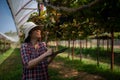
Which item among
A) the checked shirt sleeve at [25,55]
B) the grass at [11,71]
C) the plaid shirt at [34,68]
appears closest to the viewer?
the checked shirt sleeve at [25,55]

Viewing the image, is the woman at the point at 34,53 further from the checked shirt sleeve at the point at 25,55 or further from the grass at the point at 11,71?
the grass at the point at 11,71

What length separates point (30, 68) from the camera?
2910mm

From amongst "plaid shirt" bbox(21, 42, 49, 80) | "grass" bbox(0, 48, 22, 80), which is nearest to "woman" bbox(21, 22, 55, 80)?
"plaid shirt" bbox(21, 42, 49, 80)

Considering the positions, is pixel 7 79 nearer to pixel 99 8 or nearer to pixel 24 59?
pixel 99 8

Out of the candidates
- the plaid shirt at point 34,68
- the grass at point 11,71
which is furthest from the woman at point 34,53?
the grass at point 11,71

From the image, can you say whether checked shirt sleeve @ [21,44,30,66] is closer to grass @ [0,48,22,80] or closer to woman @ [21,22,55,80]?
woman @ [21,22,55,80]

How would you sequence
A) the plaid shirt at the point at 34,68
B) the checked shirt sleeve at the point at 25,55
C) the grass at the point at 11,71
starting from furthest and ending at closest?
the grass at the point at 11,71 → the plaid shirt at the point at 34,68 → the checked shirt sleeve at the point at 25,55

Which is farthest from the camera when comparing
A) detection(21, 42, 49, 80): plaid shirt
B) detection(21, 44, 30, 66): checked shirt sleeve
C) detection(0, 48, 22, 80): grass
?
detection(0, 48, 22, 80): grass

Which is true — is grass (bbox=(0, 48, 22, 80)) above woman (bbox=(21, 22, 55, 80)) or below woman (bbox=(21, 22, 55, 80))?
below

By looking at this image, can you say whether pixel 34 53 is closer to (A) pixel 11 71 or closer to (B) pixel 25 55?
(B) pixel 25 55

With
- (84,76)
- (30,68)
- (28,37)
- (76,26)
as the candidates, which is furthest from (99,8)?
(76,26)

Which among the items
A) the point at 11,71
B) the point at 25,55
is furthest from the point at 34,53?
the point at 11,71

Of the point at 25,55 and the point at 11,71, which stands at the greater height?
the point at 25,55

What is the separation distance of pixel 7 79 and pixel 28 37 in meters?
6.42
